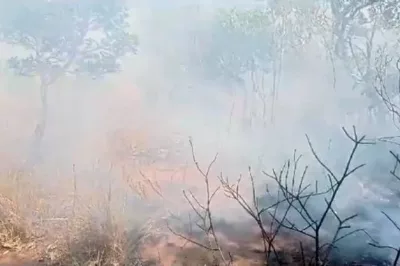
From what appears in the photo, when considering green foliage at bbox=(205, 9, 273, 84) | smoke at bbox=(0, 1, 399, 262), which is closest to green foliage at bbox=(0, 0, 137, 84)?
smoke at bbox=(0, 1, 399, 262)

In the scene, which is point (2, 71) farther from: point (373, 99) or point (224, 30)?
point (373, 99)

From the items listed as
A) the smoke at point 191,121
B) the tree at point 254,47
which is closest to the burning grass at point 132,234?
the smoke at point 191,121

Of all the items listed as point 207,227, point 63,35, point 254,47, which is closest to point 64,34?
point 63,35

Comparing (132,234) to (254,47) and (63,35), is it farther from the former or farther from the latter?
(254,47)

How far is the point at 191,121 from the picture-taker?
10625 millimetres

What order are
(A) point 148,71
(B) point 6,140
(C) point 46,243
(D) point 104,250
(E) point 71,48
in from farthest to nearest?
(A) point 148,71 < (B) point 6,140 < (E) point 71,48 < (C) point 46,243 < (D) point 104,250

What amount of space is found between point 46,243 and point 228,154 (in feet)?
14.6

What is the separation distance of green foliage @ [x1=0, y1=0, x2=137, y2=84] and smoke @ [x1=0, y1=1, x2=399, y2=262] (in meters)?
1.57

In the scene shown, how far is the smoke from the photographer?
7438 mm

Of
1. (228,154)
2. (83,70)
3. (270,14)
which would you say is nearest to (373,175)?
(228,154)

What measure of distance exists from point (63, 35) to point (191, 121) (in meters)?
3.52

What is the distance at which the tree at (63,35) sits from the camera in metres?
7.99

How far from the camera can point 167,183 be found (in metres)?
7.43

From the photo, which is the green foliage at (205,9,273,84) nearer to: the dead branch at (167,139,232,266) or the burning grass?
the dead branch at (167,139,232,266)
